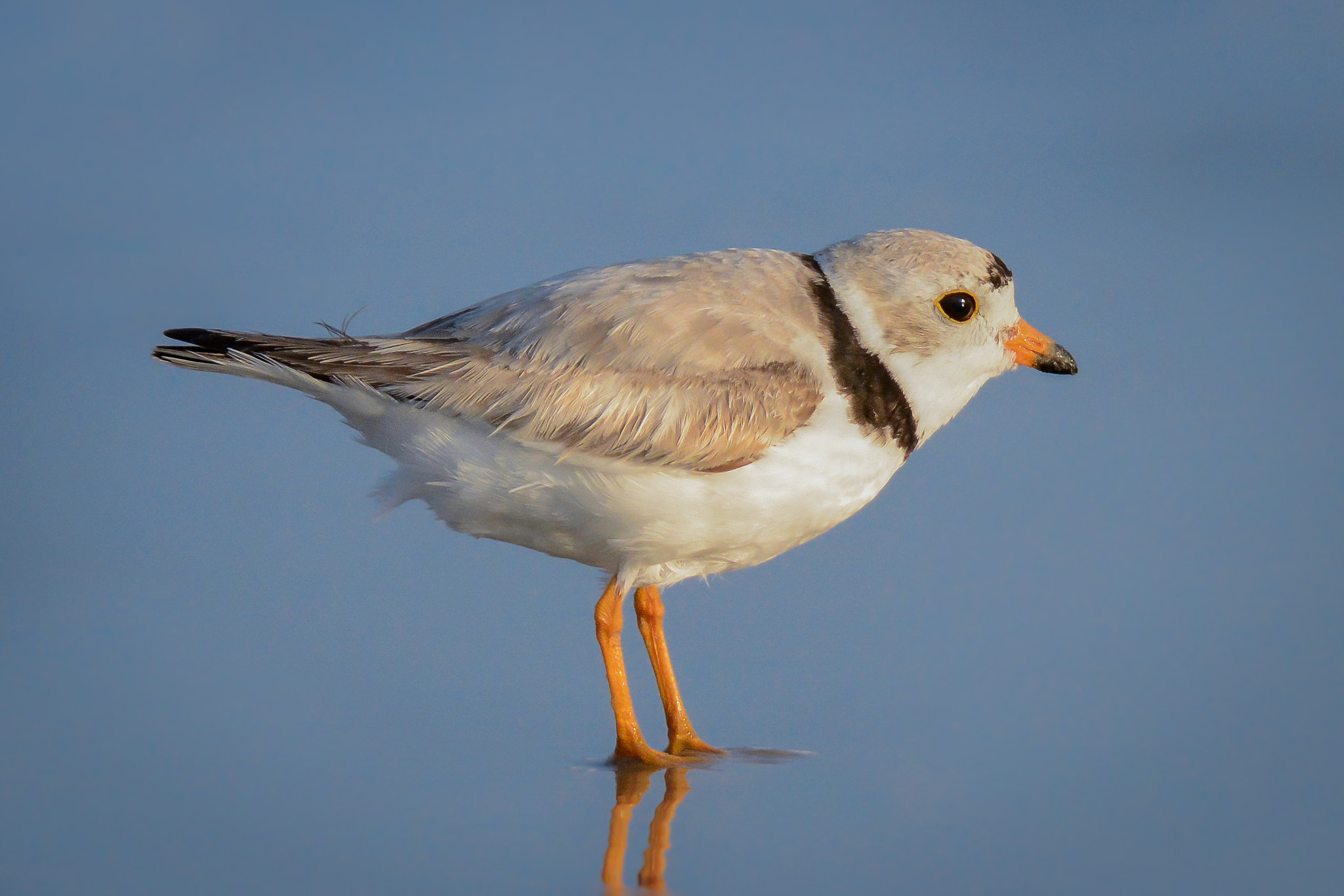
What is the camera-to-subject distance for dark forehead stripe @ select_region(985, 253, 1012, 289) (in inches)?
179

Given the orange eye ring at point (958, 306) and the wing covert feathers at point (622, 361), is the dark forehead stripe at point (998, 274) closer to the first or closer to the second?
the orange eye ring at point (958, 306)

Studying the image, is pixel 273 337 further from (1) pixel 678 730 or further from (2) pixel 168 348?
(1) pixel 678 730

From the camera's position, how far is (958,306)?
4.50 metres

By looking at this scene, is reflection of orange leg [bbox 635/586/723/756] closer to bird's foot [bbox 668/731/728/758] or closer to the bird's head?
bird's foot [bbox 668/731/728/758]

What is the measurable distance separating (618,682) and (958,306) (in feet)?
5.63

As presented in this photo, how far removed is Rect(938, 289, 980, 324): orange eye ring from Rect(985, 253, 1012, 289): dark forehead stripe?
3.5 inches

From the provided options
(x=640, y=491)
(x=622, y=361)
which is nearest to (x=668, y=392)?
(x=622, y=361)

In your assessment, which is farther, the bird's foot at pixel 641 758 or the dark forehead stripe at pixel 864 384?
the bird's foot at pixel 641 758

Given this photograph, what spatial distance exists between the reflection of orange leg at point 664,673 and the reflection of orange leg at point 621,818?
296mm

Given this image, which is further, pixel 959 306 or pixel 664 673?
pixel 664 673

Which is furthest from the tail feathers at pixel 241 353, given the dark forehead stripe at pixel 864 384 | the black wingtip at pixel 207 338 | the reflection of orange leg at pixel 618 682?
the dark forehead stripe at pixel 864 384

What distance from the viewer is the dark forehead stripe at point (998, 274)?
14.9 feet

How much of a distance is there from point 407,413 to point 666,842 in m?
1.61

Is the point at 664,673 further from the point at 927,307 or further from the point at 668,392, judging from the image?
the point at 927,307
